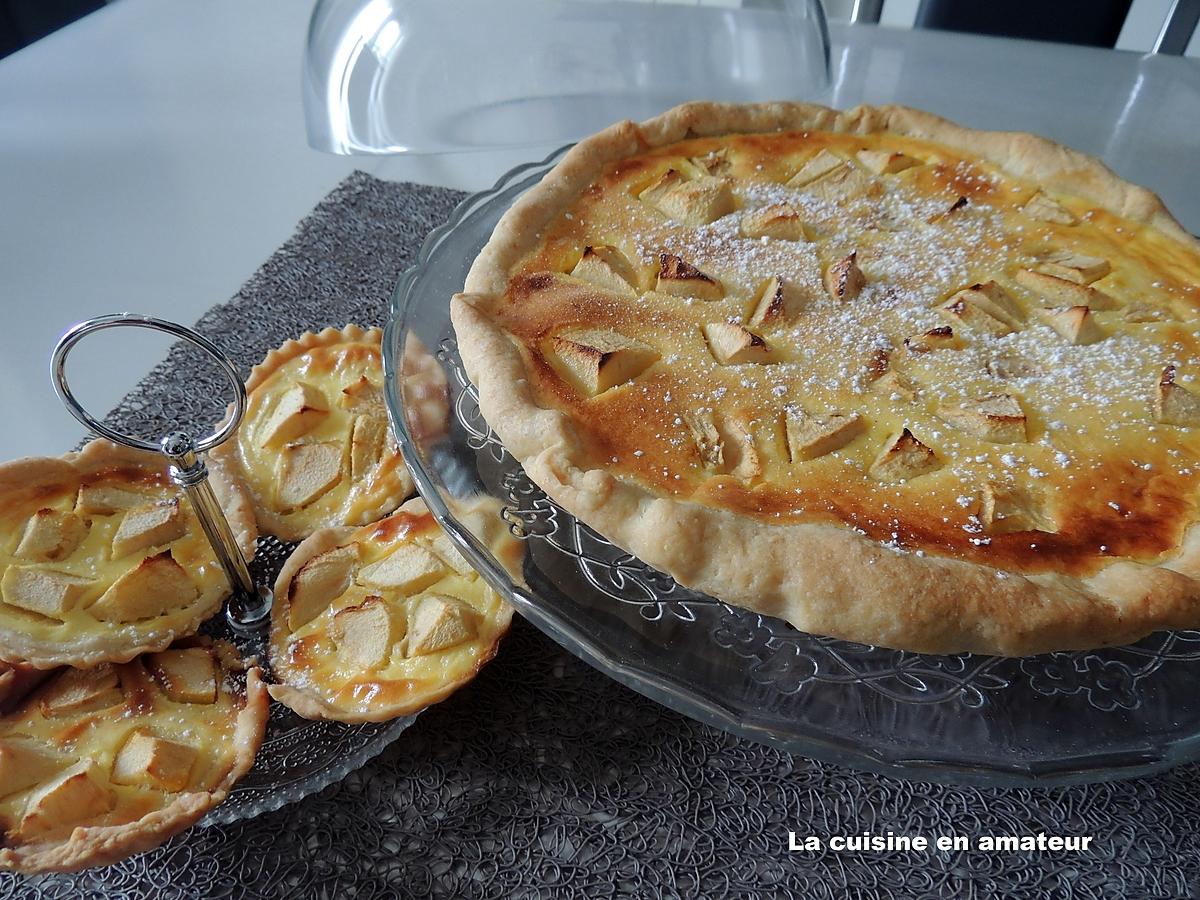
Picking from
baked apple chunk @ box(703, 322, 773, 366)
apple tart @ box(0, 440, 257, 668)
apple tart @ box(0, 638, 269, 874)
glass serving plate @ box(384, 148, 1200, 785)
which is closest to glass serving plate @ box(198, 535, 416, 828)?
apple tart @ box(0, 638, 269, 874)

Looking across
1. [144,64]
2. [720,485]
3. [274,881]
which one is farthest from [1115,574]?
[144,64]

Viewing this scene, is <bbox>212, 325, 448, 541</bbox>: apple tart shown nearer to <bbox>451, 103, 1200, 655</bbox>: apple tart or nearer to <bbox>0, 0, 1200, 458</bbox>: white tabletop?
<bbox>451, 103, 1200, 655</bbox>: apple tart

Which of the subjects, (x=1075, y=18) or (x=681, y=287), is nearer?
(x=681, y=287)

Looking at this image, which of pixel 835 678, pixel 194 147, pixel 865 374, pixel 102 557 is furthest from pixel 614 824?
pixel 194 147

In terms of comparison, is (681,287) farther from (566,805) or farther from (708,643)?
(566,805)

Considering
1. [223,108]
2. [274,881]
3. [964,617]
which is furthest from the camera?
[223,108]

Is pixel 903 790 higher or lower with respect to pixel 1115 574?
lower

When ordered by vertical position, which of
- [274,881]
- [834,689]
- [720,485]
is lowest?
[274,881]
